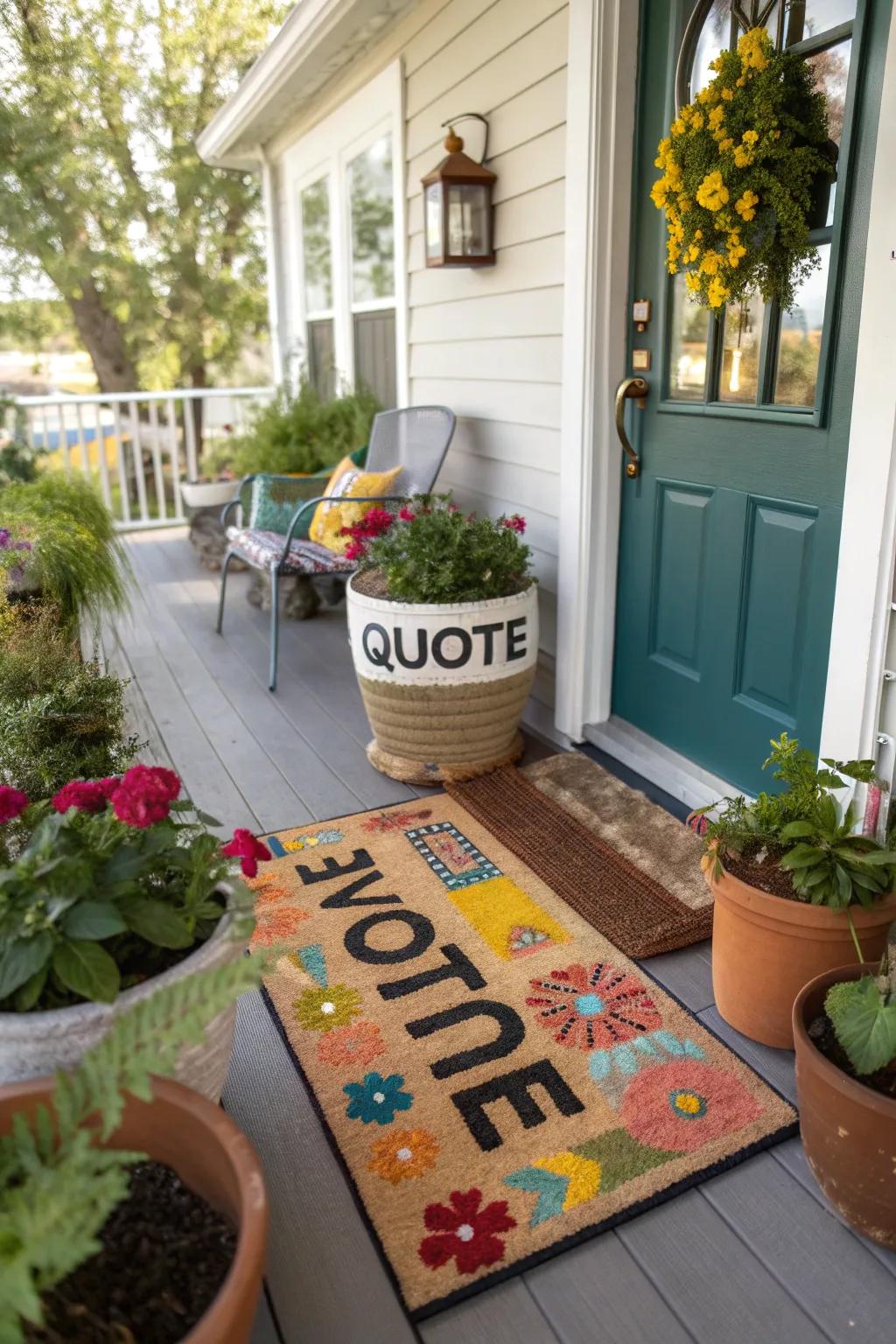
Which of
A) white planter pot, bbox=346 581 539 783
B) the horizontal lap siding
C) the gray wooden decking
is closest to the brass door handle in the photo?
the horizontal lap siding

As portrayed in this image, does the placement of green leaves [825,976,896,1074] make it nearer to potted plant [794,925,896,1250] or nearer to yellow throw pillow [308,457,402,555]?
potted plant [794,925,896,1250]

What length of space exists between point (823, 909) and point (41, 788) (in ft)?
4.99

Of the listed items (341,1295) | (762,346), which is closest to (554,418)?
(762,346)

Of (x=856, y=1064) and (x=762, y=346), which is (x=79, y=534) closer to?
(x=762, y=346)

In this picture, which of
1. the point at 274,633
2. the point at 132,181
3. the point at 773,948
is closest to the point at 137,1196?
the point at 773,948

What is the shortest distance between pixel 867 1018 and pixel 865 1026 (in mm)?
12

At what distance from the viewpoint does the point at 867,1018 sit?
1298mm

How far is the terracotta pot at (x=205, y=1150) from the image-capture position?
96 cm

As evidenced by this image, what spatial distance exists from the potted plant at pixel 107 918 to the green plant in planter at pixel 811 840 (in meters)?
0.86

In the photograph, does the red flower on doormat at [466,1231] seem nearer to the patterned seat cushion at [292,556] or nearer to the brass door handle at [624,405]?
the brass door handle at [624,405]

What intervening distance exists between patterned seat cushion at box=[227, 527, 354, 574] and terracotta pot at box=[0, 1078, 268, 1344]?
8.63 feet

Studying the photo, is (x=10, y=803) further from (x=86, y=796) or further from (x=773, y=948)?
(x=773, y=948)

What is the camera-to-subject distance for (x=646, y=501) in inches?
106

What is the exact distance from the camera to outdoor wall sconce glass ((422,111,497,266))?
10.3ft
